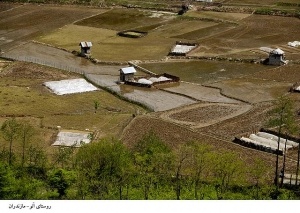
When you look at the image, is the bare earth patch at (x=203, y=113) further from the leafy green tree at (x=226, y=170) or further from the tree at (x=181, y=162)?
the leafy green tree at (x=226, y=170)

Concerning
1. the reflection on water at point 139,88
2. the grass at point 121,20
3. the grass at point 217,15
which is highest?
the grass at point 217,15

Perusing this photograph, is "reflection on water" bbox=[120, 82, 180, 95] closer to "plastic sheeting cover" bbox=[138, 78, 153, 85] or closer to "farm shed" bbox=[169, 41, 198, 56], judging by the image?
"plastic sheeting cover" bbox=[138, 78, 153, 85]

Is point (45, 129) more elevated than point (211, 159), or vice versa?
point (211, 159)

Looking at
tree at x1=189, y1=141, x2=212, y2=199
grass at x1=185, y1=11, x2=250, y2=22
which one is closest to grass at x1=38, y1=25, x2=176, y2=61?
grass at x1=185, y1=11, x2=250, y2=22

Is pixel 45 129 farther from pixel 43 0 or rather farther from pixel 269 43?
pixel 43 0

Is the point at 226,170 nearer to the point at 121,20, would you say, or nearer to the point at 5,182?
the point at 5,182

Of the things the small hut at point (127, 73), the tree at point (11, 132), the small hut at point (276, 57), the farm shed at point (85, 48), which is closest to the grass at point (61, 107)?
the small hut at point (127, 73)

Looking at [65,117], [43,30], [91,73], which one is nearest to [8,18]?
[43,30]

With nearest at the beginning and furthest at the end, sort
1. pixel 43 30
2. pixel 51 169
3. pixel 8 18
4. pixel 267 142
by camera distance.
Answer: pixel 51 169, pixel 267 142, pixel 43 30, pixel 8 18
